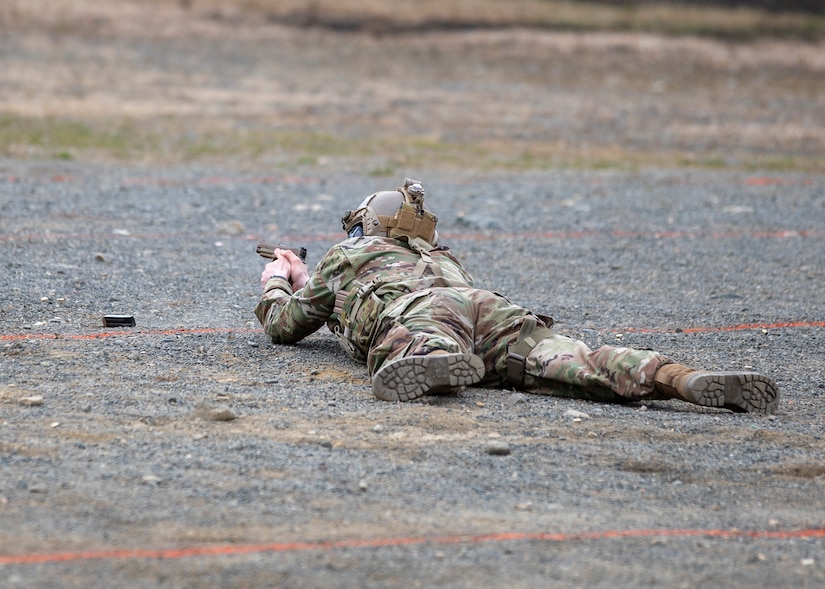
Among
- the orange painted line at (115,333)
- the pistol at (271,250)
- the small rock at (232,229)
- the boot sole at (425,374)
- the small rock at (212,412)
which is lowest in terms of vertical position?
the orange painted line at (115,333)

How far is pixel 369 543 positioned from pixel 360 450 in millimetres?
785

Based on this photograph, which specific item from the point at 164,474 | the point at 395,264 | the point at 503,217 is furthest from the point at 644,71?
the point at 164,474

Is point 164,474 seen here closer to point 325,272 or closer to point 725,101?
point 325,272

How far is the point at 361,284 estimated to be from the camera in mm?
5195

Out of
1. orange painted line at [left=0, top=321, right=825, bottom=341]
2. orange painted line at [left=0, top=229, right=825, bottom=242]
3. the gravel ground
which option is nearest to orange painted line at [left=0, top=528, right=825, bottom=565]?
the gravel ground

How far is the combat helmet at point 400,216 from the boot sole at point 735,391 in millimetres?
1565

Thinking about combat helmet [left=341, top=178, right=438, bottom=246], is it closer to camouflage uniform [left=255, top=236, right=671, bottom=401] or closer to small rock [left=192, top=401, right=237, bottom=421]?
camouflage uniform [left=255, top=236, right=671, bottom=401]

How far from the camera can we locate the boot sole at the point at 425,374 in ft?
14.6

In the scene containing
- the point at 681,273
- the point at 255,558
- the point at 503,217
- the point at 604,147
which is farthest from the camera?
the point at 604,147

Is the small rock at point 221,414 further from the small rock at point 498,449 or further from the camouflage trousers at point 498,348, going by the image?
the small rock at point 498,449

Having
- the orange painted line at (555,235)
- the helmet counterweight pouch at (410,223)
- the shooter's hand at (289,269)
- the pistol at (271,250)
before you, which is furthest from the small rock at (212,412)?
the orange painted line at (555,235)

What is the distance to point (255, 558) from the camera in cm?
311

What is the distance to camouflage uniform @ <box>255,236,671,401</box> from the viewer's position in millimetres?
4727

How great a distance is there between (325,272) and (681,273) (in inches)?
147
